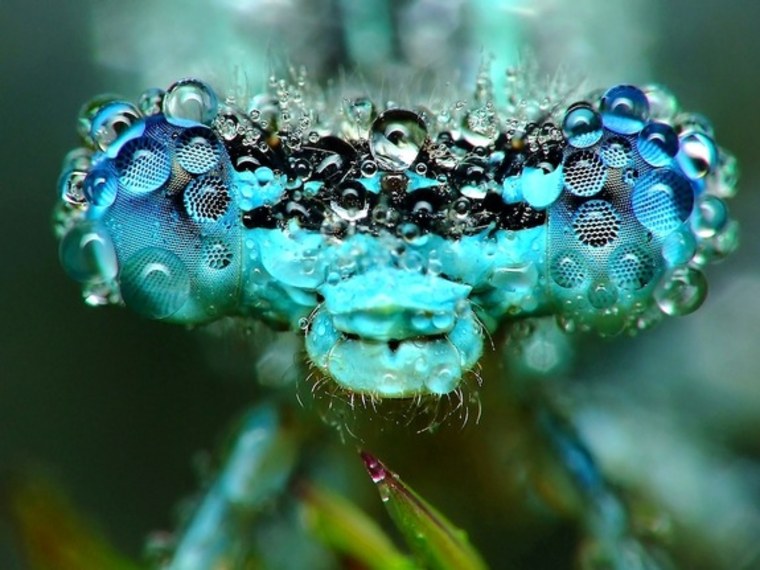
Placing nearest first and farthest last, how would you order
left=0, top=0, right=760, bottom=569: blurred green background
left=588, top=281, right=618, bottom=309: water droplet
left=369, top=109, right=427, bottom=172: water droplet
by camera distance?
left=369, top=109, right=427, bottom=172: water droplet, left=588, top=281, right=618, bottom=309: water droplet, left=0, top=0, right=760, bottom=569: blurred green background

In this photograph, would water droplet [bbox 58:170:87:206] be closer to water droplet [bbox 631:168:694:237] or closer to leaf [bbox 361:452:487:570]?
leaf [bbox 361:452:487:570]

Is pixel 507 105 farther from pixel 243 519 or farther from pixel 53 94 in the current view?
pixel 53 94

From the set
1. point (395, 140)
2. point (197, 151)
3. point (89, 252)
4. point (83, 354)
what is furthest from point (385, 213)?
point (83, 354)

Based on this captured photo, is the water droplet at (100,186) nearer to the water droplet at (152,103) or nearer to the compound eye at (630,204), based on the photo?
the water droplet at (152,103)

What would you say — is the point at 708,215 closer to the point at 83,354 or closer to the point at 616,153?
the point at 616,153

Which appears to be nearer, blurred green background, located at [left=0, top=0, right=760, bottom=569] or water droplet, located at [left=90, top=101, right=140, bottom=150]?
water droplet, located at [left=90, top=101, right=140, bottom=150]

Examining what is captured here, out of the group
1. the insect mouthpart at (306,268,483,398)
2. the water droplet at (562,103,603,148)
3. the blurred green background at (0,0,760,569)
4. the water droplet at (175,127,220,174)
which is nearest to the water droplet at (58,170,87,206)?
the water droplet at (175,127,220,174)
